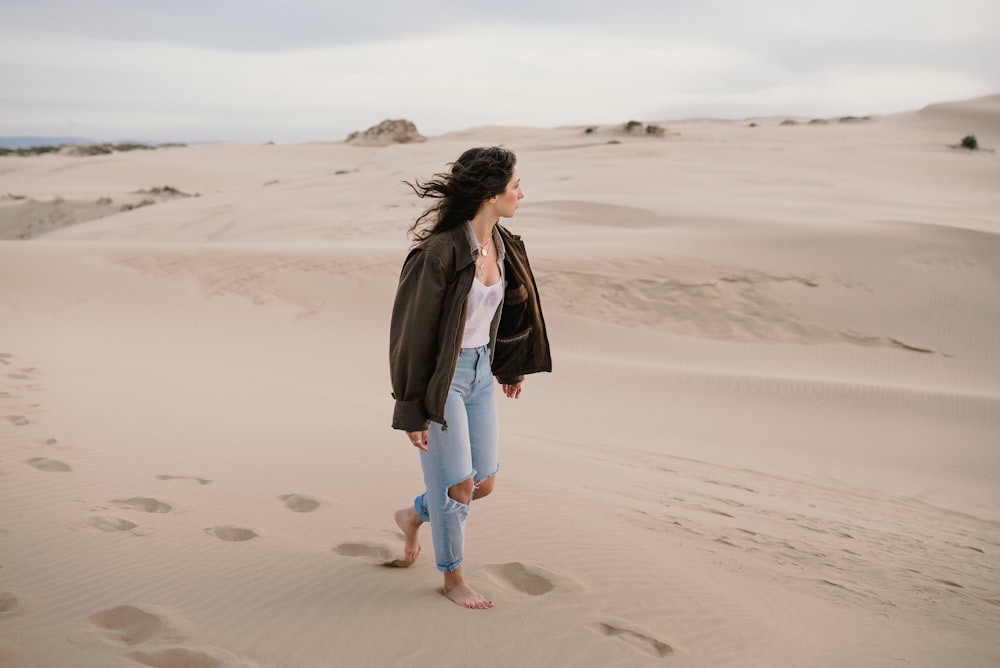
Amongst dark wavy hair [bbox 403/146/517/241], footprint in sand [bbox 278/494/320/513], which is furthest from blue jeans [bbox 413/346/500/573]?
footprint in sand [bbox 278/494/320/513]

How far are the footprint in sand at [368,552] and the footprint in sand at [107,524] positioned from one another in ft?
3.51

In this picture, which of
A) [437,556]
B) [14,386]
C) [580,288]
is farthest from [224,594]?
[580,288]

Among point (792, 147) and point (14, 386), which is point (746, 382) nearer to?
point (14, 386)

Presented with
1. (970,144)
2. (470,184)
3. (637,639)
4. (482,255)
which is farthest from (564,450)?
(970,144)

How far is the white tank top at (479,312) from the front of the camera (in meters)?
3.49

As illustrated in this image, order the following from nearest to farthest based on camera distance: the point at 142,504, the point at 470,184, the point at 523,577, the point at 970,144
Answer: the point at 470,184 → the point at 523,577 → the point at 142,504 → the point at 970,144

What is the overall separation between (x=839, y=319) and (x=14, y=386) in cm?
964

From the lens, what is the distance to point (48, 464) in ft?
17.2

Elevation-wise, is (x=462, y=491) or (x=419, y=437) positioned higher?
(x=419, y=437)

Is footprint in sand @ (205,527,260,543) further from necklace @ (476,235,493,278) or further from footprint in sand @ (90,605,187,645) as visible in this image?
necklace @ (476,235,493,278)

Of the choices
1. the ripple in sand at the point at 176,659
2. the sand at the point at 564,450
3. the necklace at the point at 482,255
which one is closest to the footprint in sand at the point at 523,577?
the sand at the point at 564,450

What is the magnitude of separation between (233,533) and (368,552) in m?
0.71

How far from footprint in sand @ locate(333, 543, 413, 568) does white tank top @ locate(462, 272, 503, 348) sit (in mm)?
1280

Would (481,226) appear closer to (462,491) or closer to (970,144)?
(462,491)
